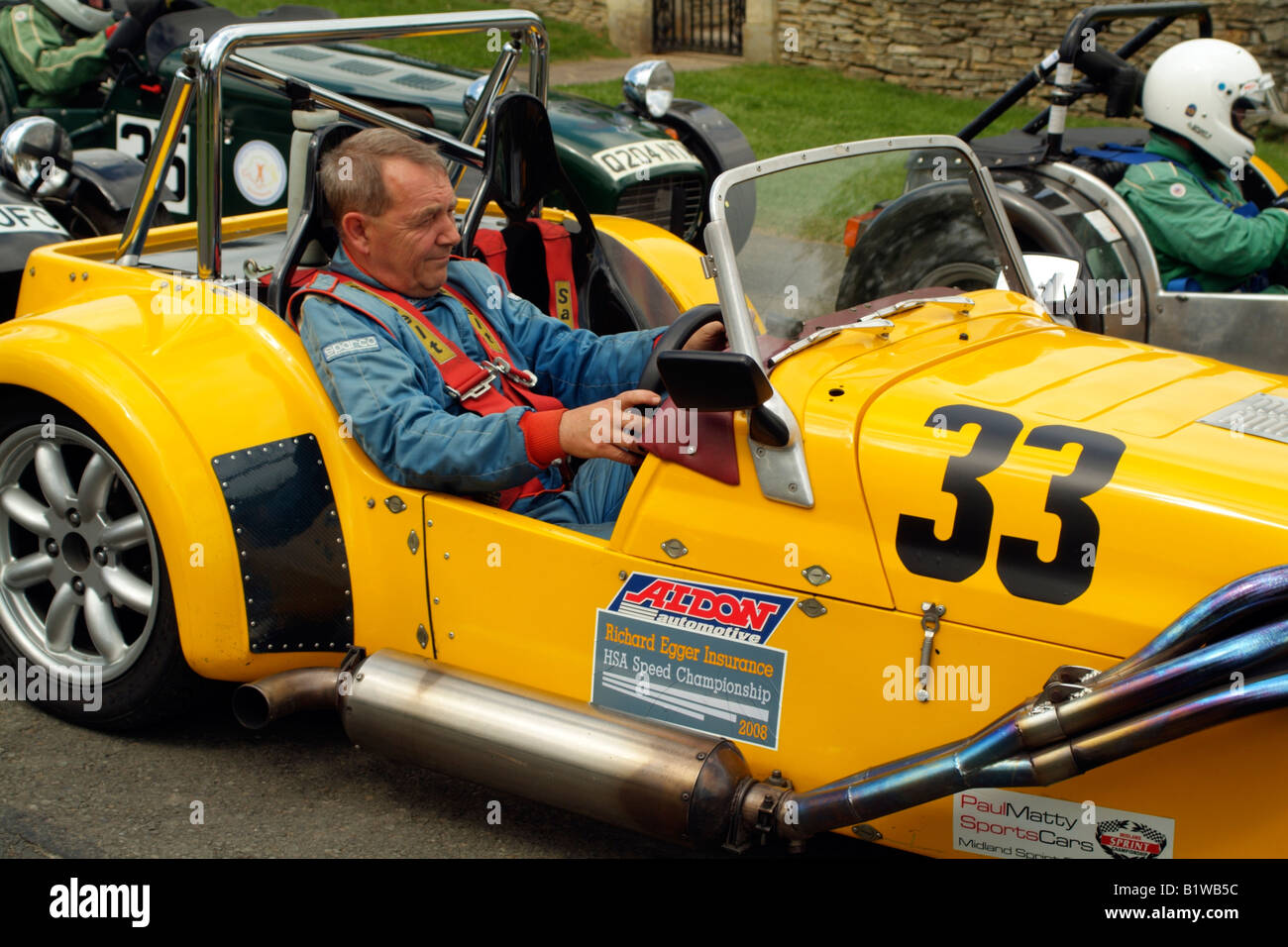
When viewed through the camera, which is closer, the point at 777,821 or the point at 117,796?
the point at 777,821

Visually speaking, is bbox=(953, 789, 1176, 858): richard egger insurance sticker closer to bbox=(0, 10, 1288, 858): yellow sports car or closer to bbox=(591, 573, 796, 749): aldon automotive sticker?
bbox=(0, 10, 1288, 858): yellow sports car

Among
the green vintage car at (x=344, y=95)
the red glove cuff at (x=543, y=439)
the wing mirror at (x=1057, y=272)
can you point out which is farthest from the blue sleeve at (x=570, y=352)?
the green vintage car at (x=344, y=95)

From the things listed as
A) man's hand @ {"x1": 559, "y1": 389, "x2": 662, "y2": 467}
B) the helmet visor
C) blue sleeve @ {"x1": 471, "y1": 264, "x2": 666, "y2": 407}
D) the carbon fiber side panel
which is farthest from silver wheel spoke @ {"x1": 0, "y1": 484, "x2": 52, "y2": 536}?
the helmet visor

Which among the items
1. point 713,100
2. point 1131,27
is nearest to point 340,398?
point 713,100

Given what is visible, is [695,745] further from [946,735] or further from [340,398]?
[340,398]

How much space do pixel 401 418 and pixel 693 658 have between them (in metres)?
0.86

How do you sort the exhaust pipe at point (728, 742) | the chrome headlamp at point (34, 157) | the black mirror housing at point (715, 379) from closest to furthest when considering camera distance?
the exhaust pipe at point (728, 742), the black mirror housing at point (715, 379), the chrome headlamp at point (34, 157)

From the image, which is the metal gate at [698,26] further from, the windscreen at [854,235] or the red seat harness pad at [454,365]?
the red seat harness pad at [454,365]

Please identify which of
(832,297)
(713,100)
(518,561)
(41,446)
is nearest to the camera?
(518,561)

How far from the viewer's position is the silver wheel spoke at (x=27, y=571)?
12.0ft

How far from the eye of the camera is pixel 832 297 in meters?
3.30

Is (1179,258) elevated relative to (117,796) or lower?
elevated

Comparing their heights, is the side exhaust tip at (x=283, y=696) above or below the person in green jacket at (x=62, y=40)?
below
